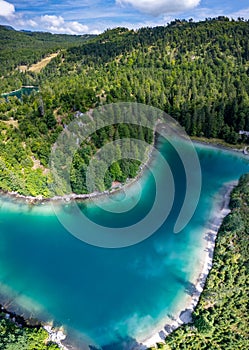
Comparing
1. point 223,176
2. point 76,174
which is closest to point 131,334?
point 76,174

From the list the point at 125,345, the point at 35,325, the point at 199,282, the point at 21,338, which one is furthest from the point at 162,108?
the point at 21,338

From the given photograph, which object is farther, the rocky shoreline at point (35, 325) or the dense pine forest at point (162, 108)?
the dense pine forest at point (162, 108)

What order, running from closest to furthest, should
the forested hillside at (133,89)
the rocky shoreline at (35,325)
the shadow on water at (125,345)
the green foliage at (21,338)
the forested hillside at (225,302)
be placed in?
the green foliage at (21,338) → the forested hillside at (225,302) → the shadow on water at (125,345) → the rocky shoreline at (35,325) → the forested hillside at (133,89)

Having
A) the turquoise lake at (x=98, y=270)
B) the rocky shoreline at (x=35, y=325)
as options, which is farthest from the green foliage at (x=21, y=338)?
the turquoise lake at (x=98, y=270)

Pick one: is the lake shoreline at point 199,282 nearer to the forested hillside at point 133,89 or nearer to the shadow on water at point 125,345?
the shadow on water at point 125,345

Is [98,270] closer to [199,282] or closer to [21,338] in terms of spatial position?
[21,338]

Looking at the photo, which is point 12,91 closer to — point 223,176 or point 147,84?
point 147,84
